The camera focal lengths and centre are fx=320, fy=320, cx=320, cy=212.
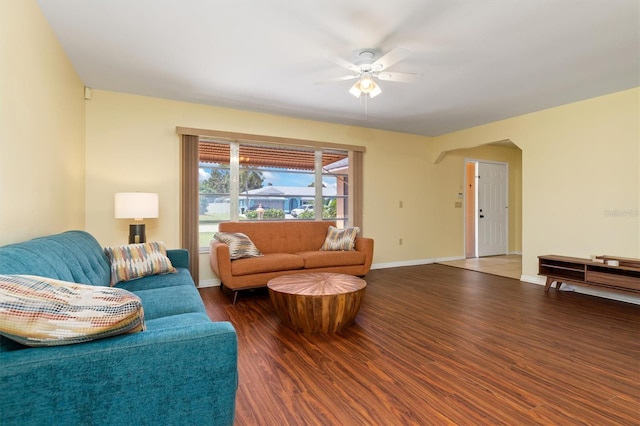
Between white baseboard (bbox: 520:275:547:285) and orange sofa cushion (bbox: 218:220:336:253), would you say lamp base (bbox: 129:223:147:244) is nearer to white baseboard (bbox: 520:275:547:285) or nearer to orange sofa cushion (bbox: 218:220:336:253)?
orange sofa cushion (bbox: 218:220:336:253)

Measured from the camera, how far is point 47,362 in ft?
3.11

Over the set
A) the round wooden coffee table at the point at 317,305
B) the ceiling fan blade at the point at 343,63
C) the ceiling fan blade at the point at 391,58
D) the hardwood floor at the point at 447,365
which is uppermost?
the ceiling fan blade at the point at 343,63

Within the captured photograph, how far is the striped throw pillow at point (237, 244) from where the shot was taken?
3771 millimetres

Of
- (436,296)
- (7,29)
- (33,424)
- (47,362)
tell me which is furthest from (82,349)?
(436,296)

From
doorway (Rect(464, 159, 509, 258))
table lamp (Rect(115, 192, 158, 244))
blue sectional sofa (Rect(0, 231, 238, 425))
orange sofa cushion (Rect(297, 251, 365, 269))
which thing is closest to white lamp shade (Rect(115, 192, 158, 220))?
table lamp (Rect(115, 192, 158, 244))

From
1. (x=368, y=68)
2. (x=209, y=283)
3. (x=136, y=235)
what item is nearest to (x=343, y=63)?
(x=368, y=68)

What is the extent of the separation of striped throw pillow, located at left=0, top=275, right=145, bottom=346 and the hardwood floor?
2.94 ft

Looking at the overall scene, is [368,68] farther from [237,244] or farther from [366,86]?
[237,244]

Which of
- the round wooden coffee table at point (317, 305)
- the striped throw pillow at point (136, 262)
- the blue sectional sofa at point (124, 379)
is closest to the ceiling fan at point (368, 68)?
the round wooden coffee table at point (317, 305)

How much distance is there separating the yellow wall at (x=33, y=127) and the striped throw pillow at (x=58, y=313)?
3.41 ft

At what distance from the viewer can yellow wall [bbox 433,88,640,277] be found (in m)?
3.71

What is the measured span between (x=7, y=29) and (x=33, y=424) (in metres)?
2.00

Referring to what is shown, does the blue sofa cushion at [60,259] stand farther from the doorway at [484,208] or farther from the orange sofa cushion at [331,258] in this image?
the doorway at [484,208]

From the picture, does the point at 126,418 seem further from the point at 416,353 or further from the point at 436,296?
the point at 436,296
